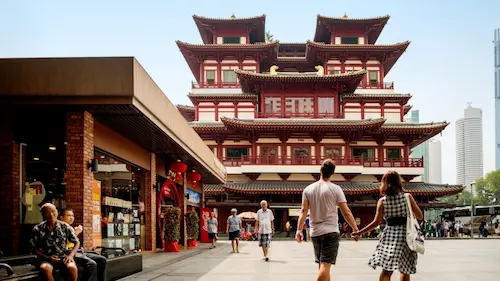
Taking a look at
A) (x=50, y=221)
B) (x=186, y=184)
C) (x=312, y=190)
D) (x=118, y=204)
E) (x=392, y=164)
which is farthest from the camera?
(x=392, y=164)

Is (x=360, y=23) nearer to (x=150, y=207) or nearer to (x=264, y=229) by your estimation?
(x=150, y=207)

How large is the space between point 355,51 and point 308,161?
32.4 ft

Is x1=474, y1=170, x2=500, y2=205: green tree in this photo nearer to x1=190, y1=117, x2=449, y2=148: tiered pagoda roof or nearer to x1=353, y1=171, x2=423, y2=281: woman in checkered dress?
x1=190, y1=117, x2=449, y2=148: tiered pagoda roof

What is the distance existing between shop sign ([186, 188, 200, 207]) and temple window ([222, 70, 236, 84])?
59.7 ft

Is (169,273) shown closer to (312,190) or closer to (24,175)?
(24,175)

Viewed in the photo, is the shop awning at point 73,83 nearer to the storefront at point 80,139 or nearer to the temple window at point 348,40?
the storefront at point 80,139

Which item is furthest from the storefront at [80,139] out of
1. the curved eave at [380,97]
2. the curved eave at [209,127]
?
the curved eave at [380,97]

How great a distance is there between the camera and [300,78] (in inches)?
1700

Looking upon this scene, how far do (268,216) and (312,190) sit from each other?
27.7 ft

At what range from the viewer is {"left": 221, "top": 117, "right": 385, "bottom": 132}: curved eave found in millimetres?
40688

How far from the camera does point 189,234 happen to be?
22.1 metres

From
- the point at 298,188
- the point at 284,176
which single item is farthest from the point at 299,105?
the point at 298,188

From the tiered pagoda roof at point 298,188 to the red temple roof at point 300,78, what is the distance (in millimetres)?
7268

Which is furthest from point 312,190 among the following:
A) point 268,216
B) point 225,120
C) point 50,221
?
point 225,120
